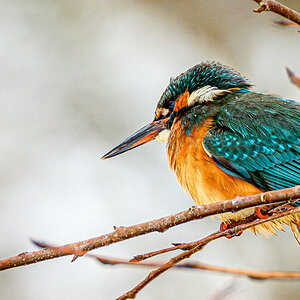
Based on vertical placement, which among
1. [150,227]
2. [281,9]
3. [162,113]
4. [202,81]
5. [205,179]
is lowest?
[205,179]

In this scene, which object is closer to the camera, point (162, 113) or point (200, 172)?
point (200, 172)

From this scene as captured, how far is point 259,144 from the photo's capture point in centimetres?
241

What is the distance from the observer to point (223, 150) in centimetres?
238

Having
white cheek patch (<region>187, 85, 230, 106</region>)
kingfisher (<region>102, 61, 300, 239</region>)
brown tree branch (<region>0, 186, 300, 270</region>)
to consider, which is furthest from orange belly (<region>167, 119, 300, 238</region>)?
brown tree branch (<region>0, 186, 300, 270</region>)

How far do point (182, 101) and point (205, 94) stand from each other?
0.14 meters

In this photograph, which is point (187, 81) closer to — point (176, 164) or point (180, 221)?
point (176, 164)

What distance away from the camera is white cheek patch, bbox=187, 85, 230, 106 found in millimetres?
2650

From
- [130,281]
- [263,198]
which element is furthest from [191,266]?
[130,281]

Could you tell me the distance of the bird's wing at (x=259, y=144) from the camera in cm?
238

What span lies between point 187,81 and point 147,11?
9.49 ft

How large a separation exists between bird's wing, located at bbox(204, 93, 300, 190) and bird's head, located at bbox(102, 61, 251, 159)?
0.92 feet

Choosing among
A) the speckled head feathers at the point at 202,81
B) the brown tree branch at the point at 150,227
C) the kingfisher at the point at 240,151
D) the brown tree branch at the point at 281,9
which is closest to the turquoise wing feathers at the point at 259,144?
the kingfisher at the point at 240,151

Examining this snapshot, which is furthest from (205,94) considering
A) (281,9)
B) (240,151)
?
(281,9)

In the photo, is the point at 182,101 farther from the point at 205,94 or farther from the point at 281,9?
the point at 281,9
